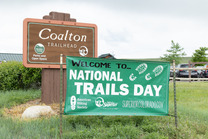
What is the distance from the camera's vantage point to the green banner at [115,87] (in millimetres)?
4988

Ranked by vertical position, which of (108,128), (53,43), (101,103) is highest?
(53,43)

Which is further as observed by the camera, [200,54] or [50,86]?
[200,54]

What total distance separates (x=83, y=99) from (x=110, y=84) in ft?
2.42

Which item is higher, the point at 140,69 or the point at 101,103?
the point at 140,69

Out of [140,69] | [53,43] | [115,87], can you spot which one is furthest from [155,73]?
[53,43]

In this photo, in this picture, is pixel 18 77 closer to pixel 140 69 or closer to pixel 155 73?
pixel 140 69

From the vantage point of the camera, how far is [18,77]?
446 inches

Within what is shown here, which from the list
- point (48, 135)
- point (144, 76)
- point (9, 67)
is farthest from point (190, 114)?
point (9, 67)

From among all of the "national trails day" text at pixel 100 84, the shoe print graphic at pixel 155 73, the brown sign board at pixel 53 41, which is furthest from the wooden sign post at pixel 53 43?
the shoe print graphic at pixel 155 73

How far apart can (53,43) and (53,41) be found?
0.27 ft

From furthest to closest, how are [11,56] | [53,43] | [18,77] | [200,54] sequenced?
[11,56], [200,54], [18,77], [53,43]

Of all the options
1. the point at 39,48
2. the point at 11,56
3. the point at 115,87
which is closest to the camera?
the point at 115,87

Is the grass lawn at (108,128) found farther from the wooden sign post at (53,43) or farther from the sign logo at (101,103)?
the wooden sign post at (53,43)

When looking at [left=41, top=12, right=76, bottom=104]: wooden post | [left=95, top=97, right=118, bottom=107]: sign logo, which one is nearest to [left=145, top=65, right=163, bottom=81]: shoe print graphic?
[left=95, top=97, right=118, bottom=107]: sign logo
